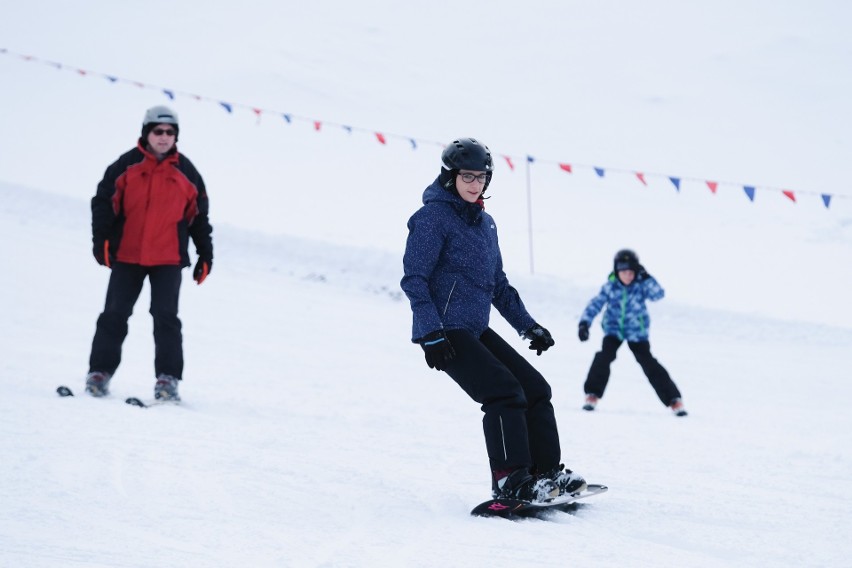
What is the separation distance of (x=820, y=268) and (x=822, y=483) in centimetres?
1626

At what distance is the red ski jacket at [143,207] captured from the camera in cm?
612

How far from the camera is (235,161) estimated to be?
Answer: 28.5 m

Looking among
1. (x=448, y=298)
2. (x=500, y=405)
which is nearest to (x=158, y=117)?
(x=448, y=298)

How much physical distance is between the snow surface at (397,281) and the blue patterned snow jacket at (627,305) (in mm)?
Result: 697

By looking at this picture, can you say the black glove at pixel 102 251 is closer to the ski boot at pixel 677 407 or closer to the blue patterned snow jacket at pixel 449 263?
the blue patterned snow jacket at pixel 449 263

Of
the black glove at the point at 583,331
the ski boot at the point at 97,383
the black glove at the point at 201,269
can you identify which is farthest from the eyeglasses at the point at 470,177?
the black glove at the point at 583,331

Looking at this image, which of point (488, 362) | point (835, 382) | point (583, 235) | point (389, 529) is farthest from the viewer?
point (583, 235)

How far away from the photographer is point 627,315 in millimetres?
8969

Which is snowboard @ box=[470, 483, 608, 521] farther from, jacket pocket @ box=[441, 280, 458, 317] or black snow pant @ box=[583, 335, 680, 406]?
black snow pant @ box=[583, 335, 680, 406]

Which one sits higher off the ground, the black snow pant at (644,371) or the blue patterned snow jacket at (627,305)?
the blue patterned snow jacket at (627,305)

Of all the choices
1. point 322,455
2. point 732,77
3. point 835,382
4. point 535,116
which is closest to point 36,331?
point 322,455

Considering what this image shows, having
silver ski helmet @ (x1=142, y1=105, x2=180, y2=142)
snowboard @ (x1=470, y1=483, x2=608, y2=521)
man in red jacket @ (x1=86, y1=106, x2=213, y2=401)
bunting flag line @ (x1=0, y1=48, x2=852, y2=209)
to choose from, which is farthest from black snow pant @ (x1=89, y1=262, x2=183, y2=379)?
bunting flag line @ (x1=0, y1=48, x2=852, y2=209)

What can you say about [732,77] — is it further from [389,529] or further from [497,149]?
[389,529]

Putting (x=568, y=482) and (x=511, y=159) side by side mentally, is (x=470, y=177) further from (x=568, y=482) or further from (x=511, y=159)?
(x=511, y=159)
